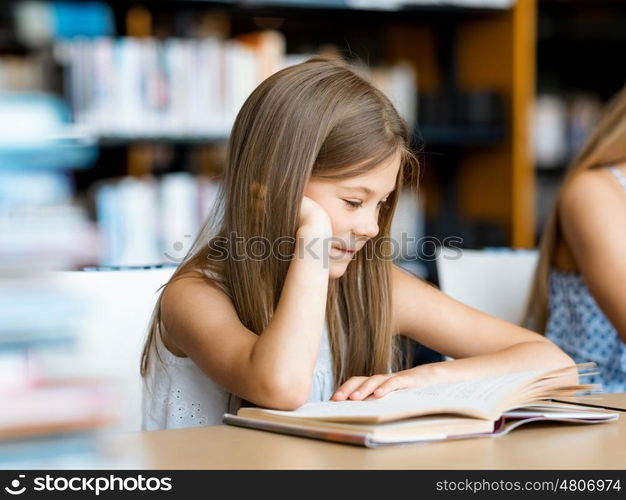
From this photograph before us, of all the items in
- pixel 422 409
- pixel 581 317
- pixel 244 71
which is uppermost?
pixel 244 71

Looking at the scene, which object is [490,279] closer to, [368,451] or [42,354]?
[368,451]

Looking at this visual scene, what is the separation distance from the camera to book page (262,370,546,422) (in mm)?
859

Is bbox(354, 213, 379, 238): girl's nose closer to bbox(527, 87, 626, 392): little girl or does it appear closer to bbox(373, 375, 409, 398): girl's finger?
bbox(373, 375, 409, 398): girl's finger

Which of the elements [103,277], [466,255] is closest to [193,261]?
[103,277]

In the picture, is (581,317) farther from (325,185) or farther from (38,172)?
(38,172)

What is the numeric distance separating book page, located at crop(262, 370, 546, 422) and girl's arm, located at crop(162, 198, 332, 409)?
0.05 metres

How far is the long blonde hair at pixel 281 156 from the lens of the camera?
1234mm

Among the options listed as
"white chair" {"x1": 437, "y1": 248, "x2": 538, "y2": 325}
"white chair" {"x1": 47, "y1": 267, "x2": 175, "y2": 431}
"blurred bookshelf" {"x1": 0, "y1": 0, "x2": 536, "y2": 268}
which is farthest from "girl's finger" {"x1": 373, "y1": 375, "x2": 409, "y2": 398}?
"blurred bookshelf" {"x1": 0, "y1": 0, "x2": 536, "y2": 268}

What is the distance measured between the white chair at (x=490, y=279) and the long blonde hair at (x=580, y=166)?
0.13 feet

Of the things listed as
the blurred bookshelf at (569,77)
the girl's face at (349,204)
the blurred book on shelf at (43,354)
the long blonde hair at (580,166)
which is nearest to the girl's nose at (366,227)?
the girl's face at (349,204)

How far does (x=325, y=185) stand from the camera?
125 centimetres

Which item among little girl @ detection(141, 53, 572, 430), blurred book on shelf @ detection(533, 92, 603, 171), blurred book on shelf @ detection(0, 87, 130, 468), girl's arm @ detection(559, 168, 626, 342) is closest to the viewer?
blurred book on shelf @ detection(0, 87, 130, 468)
